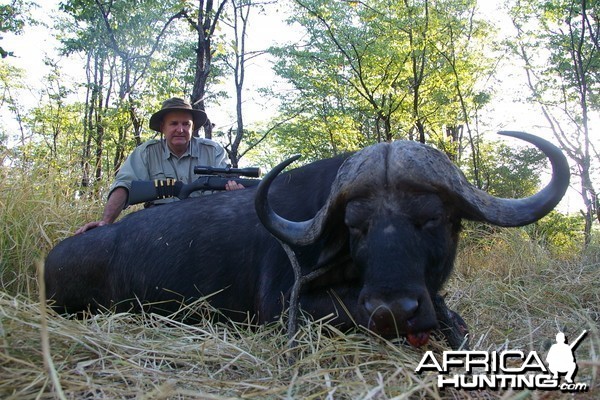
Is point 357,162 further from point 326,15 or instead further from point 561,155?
point 326,15

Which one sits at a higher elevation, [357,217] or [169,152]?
[169,152]

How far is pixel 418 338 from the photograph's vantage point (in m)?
2.42

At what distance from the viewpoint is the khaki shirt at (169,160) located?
21.3 ft

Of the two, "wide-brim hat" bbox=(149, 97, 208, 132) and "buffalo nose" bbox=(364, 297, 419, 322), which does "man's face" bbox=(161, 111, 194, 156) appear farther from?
"buffalo nose" bbox=(364, 297, 419, 322)

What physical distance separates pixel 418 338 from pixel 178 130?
15.8ft

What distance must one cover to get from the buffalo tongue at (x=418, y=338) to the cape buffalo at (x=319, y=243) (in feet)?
0.05

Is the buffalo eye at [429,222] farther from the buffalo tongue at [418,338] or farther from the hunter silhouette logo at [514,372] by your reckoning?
the hunter silhouette logo at [514,372]

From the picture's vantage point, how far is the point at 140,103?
48.0 ft

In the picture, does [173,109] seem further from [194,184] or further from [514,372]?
[514,372]

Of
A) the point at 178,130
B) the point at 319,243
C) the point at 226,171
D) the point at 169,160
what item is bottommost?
the point at 319,243

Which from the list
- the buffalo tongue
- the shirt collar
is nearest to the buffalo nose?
the buffalo tongue

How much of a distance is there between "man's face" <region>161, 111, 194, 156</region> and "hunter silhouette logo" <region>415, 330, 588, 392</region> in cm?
509

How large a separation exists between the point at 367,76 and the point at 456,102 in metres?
2.64

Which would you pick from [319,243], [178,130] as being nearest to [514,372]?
[319,243]
